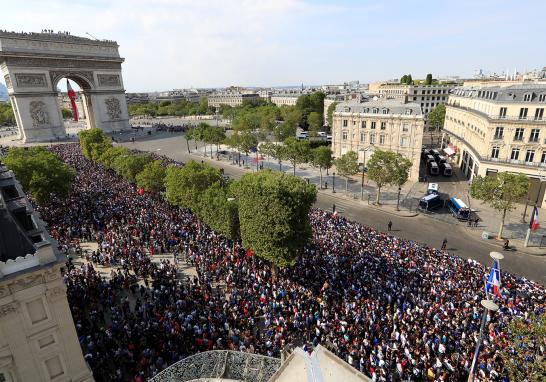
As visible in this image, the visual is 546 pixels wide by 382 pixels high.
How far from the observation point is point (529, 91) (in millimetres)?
41906

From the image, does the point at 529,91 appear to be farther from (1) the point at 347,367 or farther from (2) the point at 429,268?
(1) the point at 347,367

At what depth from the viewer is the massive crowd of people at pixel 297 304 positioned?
57.6 feet

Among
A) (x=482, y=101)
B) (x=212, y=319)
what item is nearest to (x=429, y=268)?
(x=212, y=319)

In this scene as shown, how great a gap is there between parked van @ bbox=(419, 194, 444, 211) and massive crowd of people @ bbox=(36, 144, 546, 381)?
13416mm

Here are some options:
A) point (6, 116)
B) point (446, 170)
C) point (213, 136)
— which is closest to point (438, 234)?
point (446, 170)

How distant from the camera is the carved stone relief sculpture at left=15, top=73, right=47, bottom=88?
8412 centimetres

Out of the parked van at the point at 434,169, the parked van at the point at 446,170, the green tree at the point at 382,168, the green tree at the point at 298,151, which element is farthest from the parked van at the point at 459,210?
the green tree at the point at 298,151

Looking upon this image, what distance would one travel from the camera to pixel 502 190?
33312mm

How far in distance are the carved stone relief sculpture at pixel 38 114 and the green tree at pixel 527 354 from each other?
10650cm

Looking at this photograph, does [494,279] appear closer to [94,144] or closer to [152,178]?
[152,178]

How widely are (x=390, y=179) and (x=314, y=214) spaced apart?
11475 millimetres

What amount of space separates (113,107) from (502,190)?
105 metres

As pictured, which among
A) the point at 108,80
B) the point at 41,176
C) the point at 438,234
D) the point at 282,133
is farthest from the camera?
the point at 108,80

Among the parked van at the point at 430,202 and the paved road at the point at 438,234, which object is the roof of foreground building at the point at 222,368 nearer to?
the paved road at the point at 438,234
